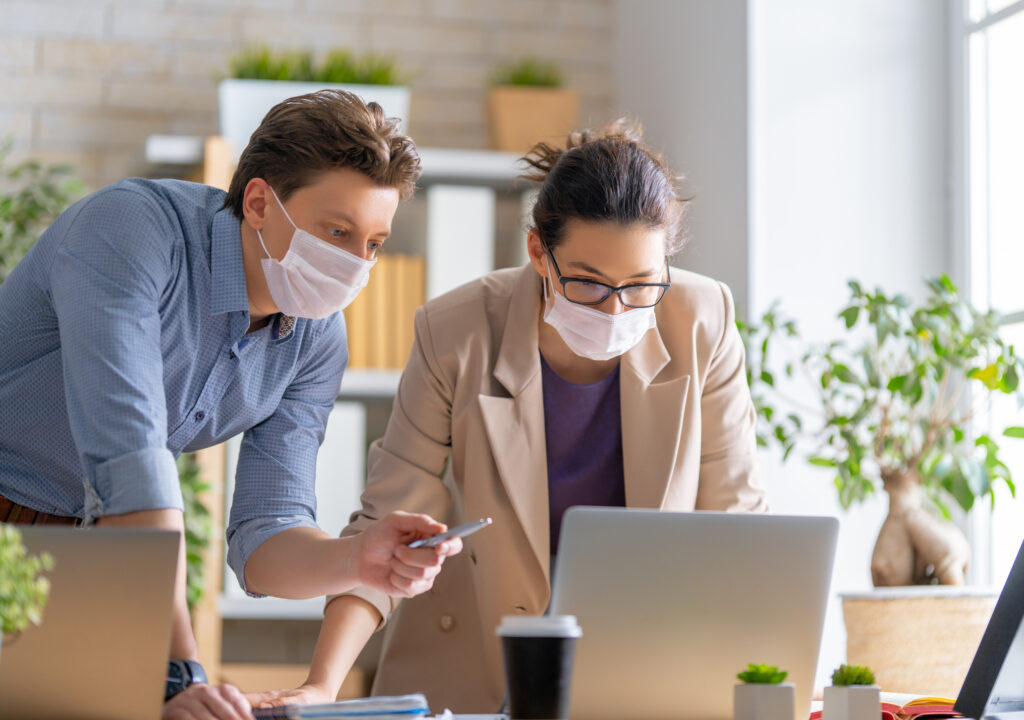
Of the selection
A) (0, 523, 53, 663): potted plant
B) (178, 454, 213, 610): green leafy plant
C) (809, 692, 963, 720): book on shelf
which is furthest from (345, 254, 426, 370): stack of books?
(0, 523, 53, 663): potted plant

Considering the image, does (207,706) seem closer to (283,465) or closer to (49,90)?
(283,465)

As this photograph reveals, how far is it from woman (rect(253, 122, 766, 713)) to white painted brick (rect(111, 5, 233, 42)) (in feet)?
6.28

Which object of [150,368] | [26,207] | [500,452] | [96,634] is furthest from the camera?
[26,207]

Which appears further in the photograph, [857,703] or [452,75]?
[452,75]

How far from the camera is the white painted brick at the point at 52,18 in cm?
339

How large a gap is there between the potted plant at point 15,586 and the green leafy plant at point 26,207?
91.2 inches

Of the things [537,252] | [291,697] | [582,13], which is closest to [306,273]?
[537,252]

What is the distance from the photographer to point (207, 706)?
1.11 metres

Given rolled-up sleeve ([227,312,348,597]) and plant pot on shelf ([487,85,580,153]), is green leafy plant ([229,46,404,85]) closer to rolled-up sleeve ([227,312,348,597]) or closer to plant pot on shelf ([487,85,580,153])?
plant pot on shelf ([487,85,580,153])

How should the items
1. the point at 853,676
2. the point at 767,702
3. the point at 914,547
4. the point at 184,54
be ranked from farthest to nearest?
the point at 184,54
the point at 914,547
the point at 853,676
the point at 767,702

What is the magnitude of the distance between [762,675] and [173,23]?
9.55 feet

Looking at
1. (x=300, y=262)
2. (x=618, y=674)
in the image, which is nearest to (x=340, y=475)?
(x=300, y=262)

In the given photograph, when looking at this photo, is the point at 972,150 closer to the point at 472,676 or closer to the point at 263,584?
the point at 472,676

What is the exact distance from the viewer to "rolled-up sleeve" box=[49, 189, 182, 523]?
1.24 m
